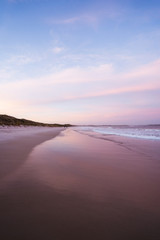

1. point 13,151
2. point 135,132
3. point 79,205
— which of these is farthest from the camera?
point 135,132

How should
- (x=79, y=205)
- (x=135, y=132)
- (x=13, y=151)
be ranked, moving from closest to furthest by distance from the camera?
(x=79, y=205) → (x=13, y=151) → (x=135, y=132)

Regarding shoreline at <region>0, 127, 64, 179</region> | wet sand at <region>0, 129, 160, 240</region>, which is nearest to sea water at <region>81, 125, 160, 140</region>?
shoreline at <region>0, 127, 64, 179</region>

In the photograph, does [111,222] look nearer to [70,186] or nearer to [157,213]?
[157,213]

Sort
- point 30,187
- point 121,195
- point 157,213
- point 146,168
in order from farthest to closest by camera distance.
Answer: point 146,168, point 30,187, point 121,195, point 157,213

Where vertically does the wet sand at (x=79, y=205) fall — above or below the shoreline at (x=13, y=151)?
below

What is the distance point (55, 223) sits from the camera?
1.91 m

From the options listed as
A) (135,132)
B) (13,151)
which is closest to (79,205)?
(13,151)

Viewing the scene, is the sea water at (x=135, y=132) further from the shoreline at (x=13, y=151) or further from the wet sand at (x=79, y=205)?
the wet sand at (x=79, y=205)

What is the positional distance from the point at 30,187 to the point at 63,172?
1117mm

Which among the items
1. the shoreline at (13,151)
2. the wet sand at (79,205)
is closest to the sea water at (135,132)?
the shoreline at (13,151)

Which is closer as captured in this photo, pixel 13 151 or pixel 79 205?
pixel 79 205

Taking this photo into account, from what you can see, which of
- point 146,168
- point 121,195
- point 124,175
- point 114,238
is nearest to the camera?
point 114,238

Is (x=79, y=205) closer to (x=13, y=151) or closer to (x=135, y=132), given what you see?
(x=13, y=151)

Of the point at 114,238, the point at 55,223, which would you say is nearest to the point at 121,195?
the point at 114,238
